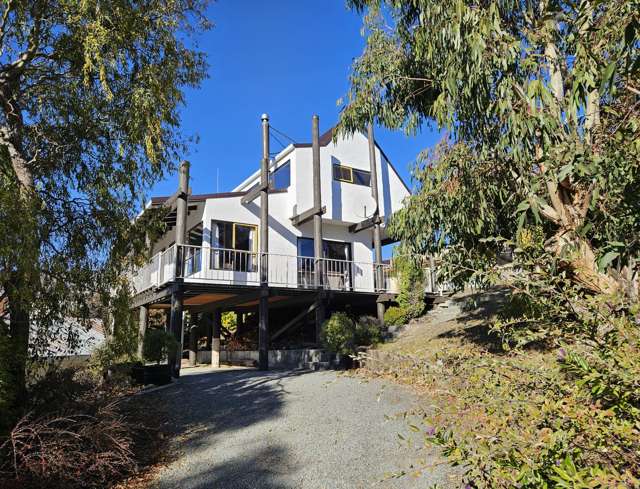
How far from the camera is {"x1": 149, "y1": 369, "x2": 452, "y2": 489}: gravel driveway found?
470 centimetres

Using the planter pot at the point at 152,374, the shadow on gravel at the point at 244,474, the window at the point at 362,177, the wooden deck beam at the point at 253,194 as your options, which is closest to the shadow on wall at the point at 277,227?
the wooden deck beam at the point at 253,194

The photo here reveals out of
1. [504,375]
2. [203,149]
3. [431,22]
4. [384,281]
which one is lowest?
[504,375]

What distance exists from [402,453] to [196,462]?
2442 millimetres

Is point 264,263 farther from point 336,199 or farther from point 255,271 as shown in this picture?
point 336,199

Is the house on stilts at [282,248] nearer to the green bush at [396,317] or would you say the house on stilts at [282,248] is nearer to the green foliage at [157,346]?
the green bush at [396,317]

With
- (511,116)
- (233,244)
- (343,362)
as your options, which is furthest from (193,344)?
(511,116)

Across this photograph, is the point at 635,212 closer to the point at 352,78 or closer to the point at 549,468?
the point at 549,468

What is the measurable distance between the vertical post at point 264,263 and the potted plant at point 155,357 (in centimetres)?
272

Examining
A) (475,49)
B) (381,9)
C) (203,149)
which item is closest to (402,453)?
(475,49)

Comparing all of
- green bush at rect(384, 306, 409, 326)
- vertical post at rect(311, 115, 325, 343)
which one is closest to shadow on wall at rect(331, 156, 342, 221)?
vertical post at rect(311, 115, 325, 343)

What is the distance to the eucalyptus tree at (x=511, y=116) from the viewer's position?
12.4ft

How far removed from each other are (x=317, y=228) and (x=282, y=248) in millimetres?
1710

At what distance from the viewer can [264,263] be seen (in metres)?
13.6

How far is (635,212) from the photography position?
3.08 metres
